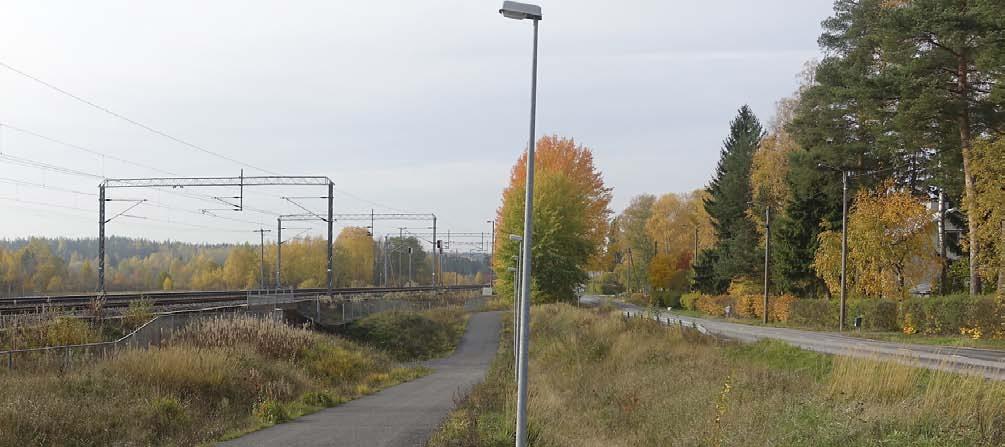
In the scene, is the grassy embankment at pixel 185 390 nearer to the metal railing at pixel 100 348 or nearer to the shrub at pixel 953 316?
the metal railing at pixel 100 348

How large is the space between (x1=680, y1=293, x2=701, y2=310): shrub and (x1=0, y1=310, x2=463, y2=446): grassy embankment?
43.1 metres

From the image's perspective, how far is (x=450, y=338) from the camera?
176 ft

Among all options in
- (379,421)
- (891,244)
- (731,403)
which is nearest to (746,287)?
(891,244)

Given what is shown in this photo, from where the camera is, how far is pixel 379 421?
17531 mm

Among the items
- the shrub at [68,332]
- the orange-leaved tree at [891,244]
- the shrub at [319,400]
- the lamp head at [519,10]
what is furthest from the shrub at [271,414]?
the orange-leaved tree at [891,244]

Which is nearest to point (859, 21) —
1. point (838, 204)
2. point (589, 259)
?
point (838, 204)

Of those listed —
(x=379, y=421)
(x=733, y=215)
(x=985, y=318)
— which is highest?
(x=733, y=215)

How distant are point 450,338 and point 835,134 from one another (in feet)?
88.0

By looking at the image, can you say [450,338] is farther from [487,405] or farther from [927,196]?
[487,405]

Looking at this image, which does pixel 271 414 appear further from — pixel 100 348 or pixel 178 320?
pixel 178 320

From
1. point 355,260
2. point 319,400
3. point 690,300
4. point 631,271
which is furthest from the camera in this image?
point 355,260

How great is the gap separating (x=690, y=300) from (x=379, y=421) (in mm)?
55271

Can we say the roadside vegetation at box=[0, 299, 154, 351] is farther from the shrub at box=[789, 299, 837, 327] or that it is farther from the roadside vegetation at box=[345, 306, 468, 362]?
the shrub at box=[789, 299, 837, 327]

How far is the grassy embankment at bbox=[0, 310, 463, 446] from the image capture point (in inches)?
546
